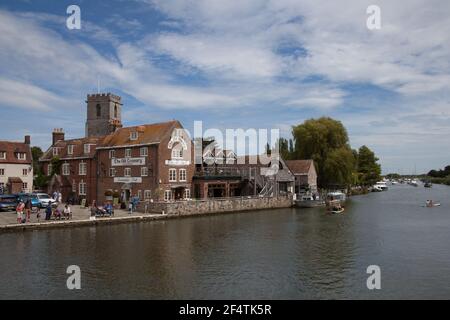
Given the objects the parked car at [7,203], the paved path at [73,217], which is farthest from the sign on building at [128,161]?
the parked car at [7,203]

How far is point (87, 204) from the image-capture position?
50688 millimetres

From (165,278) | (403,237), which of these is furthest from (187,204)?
(165,278)

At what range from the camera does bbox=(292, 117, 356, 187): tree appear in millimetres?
72688

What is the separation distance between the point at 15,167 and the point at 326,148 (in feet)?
Answer: 172

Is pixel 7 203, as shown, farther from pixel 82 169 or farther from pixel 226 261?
pixel 226 261

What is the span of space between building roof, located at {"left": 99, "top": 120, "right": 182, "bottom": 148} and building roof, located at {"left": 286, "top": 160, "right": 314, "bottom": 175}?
28.9 m

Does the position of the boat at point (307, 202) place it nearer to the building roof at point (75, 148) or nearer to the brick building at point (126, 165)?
the brick building at point (126, 165)

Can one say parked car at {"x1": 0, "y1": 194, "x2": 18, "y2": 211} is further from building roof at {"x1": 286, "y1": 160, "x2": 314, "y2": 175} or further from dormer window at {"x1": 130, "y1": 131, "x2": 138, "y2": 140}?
building roof at {"x1": 286, "y1": 160, "x2": 314, "y2": 175}

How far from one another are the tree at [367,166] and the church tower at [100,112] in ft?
260

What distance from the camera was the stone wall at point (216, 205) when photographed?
141ft

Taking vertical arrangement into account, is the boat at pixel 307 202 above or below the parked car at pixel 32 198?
below

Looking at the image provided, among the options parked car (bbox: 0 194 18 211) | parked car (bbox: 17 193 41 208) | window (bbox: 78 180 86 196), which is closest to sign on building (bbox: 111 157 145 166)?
window (bbox: 78 180 86 196)
